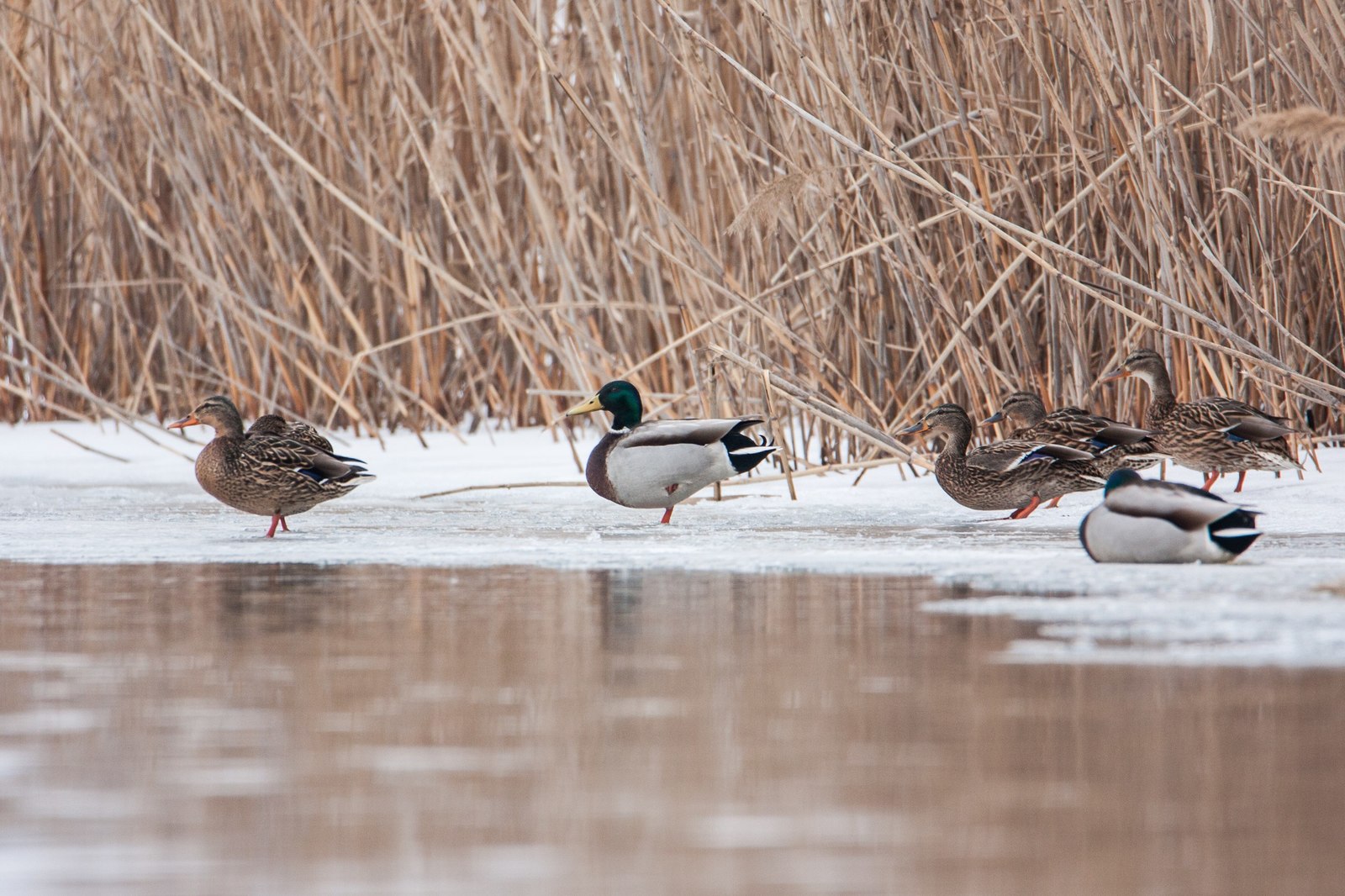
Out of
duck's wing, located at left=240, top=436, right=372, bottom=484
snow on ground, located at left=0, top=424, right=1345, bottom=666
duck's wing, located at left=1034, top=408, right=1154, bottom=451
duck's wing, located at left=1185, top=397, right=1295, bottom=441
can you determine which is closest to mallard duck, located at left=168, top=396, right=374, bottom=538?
duck's wing, located at left=240, top=436, right=372, bottom=484

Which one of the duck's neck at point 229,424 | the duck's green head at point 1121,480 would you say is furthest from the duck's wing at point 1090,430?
the duck's neck at point 229,424

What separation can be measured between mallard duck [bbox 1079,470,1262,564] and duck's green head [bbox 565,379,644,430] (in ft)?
9.36

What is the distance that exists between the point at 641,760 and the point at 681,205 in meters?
6.78

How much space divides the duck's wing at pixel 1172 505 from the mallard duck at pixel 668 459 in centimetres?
219

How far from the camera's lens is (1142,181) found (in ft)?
25.3

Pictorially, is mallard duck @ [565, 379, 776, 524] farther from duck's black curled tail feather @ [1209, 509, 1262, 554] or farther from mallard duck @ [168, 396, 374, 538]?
duck's black curled tail feather @ [1209, 509, 1262, 554]

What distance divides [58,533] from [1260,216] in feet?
15.6

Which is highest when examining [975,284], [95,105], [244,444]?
[95,105]


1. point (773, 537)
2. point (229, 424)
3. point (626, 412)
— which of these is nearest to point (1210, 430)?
point (773, 537)

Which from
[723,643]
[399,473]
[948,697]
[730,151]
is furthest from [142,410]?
[948,697]

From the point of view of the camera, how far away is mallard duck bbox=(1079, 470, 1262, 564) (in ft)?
17.8

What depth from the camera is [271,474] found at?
7059mm

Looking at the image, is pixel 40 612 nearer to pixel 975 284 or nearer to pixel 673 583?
pixel 673 583

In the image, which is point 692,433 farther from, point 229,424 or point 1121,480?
point 1121,480
